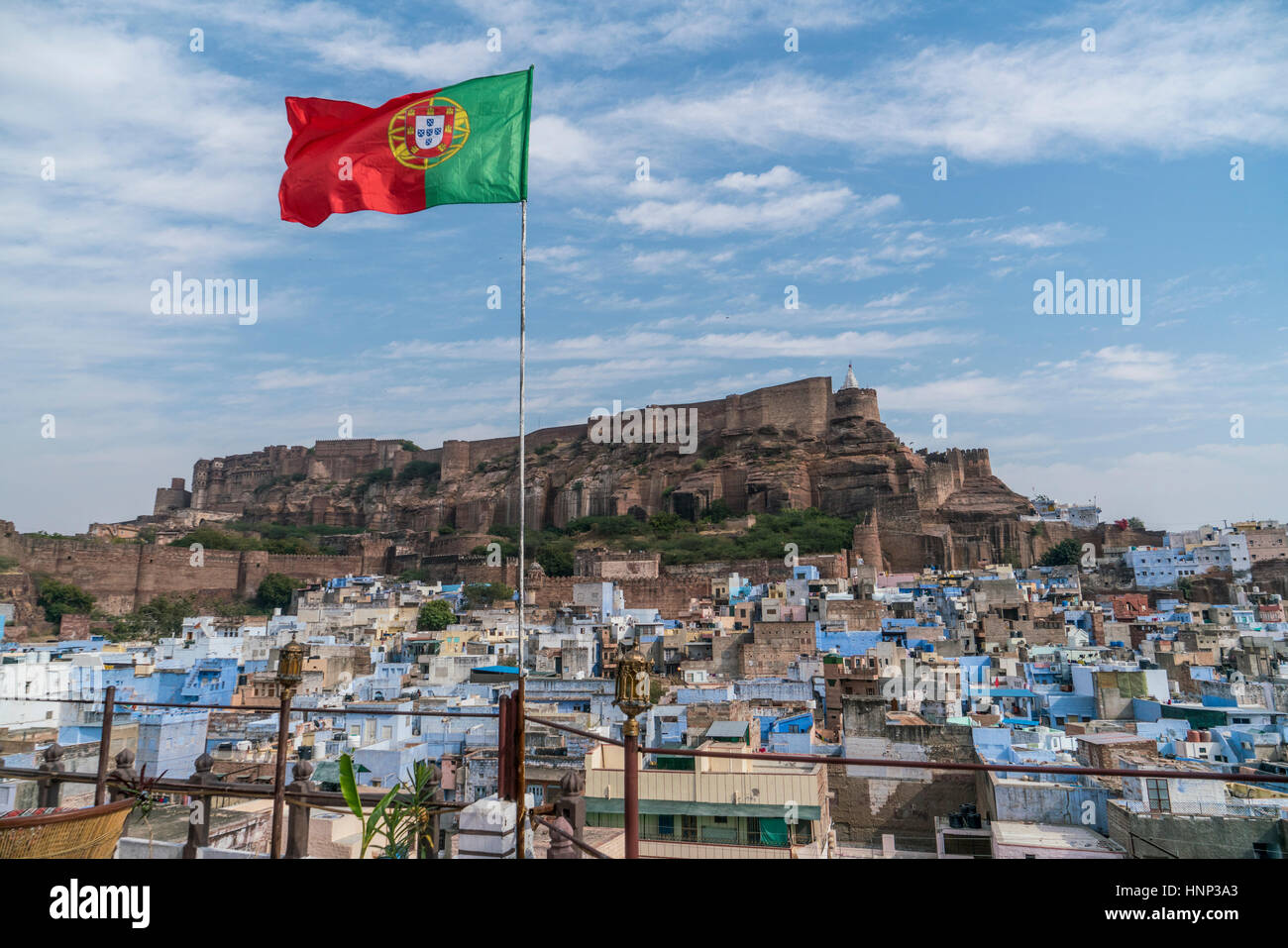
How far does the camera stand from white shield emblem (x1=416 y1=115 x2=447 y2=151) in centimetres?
450

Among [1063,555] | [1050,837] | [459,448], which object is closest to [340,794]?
[1050,837]

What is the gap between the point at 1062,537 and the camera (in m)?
→ 42.6

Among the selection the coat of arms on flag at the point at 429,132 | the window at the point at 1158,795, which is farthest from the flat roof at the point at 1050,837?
the coat of arms on flag at the point at 429,132

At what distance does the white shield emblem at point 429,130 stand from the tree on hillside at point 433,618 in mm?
23735

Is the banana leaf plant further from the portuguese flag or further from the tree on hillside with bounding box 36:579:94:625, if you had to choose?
the tree on hillside with bounding box 36:579:94:625

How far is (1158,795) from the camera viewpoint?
8.72m

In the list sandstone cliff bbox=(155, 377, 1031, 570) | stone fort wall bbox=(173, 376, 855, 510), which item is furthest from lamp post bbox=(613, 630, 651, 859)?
stone fort wall bbox=(173, 376, 855, 510)

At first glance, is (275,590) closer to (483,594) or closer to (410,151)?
(483,594)

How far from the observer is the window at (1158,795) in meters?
8.63

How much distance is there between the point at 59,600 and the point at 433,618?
16.7 metres

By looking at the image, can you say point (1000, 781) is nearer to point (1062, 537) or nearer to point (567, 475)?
point (1062, 537)

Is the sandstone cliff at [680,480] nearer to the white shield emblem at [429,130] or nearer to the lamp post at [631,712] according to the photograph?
the white shield emblem at [429,130]

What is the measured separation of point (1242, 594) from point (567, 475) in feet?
114
